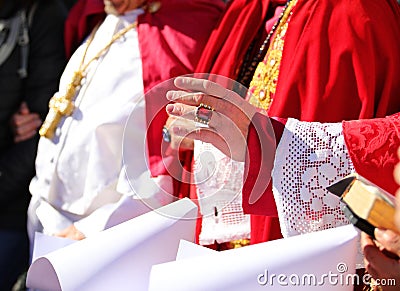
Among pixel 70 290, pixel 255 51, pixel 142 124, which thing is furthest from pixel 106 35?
pixel 70 290

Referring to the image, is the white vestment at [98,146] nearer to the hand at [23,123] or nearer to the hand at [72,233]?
the hand at [72,233]

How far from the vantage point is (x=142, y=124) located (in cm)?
191

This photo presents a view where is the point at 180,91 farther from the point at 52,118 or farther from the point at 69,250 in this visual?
the point at 52,118

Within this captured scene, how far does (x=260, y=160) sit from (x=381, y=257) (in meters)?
0.34

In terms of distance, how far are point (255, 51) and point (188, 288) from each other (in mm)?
706

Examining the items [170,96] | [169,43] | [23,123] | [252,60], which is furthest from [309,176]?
[23,123]

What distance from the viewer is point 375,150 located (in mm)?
1388

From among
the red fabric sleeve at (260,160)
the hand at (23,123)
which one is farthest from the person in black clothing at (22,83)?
the red fabric sleeve at (260,160)

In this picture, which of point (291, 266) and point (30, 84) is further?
point (30, 84)

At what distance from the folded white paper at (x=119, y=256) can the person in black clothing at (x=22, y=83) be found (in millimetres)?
1030

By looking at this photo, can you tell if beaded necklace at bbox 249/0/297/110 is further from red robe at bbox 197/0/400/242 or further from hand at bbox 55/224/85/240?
hand at bbox 55/224/85/240

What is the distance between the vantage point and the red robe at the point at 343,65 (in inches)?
60.9

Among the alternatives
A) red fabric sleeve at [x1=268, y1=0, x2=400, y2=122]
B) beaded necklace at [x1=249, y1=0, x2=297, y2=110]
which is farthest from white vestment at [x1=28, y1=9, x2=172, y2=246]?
red fabric sleeve at [x1=268, y1=0, x2=400, y2=122]

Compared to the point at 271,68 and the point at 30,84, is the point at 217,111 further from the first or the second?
the point at 30,84
